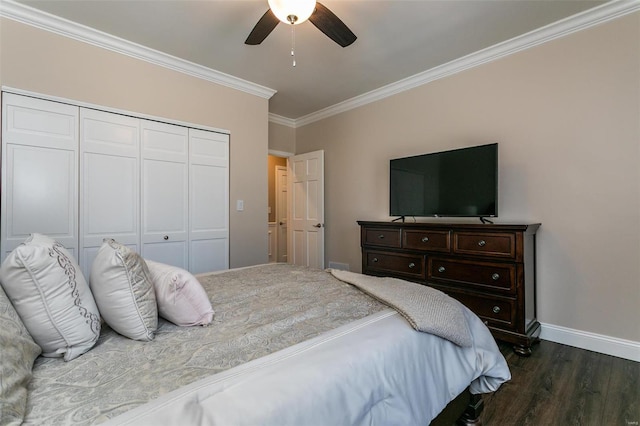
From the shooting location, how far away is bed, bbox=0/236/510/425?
720 millimetres

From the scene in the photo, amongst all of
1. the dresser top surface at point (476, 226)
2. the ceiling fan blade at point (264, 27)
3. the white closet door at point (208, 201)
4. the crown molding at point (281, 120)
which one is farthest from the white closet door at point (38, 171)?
the dresser top surface at point (476, 226)

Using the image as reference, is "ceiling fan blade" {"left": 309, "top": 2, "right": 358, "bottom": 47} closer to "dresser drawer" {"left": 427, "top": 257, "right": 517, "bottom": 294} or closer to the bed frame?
"dresser drawer" {"left": 427, "top": 257, "right": 517, "bottom": 294}

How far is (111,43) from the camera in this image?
2750 mm

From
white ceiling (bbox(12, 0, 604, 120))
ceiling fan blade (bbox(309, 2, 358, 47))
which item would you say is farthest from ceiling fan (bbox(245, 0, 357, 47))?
white ceiling (bbox(12, 0, 604, 120))

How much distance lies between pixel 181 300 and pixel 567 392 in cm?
228

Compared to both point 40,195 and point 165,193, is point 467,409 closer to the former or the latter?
point 165,193

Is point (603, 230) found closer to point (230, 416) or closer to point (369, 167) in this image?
point (369, 167)

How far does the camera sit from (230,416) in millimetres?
692

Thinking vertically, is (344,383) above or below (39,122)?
below

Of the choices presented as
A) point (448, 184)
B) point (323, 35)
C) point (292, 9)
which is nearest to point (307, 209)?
point (448, 184)

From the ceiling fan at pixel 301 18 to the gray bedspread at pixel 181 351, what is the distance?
1677 millimetres

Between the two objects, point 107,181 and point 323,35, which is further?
point 107,181

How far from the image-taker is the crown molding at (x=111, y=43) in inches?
92.8

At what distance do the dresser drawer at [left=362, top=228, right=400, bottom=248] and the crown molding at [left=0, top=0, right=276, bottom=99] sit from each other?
7.20 ft
